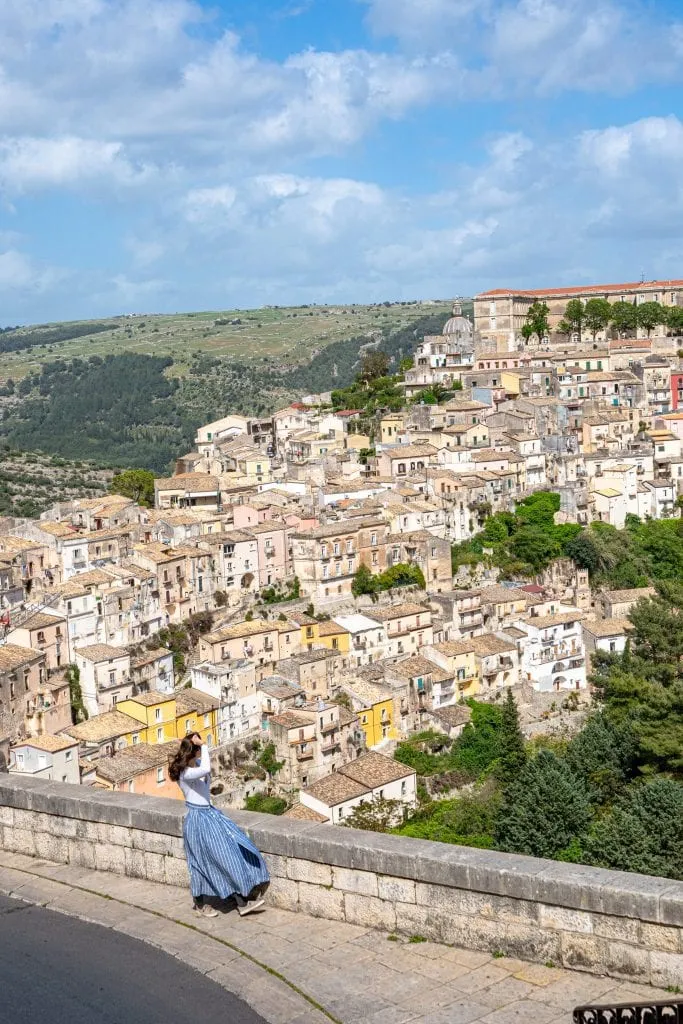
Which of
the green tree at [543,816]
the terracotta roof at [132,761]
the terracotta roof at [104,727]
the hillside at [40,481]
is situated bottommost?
the terracotta roof at [132,761]

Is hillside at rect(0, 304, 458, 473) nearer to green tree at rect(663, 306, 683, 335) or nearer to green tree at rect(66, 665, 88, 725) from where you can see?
green tree at rect(663, 306, 683, 335)

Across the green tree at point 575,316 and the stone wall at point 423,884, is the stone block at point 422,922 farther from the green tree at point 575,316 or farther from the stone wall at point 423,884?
the green tree at point 575,316

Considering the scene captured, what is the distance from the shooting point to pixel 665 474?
57.2 metres

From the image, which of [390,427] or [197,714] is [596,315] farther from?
[197,714]

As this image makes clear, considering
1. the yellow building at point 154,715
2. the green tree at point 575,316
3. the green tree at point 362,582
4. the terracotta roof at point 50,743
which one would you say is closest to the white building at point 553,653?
the green tree at point 362,582

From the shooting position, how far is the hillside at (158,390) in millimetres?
117312

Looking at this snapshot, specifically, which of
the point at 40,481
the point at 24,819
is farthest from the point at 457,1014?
the point at 40,481

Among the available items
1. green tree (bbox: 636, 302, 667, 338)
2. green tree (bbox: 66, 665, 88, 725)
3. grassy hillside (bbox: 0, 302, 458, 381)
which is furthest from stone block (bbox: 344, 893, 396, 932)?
grassy hillside (bbox: 0, 302, 458, 381)

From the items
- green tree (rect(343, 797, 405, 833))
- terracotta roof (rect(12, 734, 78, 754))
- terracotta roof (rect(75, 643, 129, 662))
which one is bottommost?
green tree (rect(343, 797, 405, 833))

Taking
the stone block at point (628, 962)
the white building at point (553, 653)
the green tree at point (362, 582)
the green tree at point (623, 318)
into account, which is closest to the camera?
the stone block at point (628, 962)

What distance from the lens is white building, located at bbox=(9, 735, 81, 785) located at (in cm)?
3306

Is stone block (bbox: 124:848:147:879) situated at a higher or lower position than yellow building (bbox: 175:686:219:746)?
higher

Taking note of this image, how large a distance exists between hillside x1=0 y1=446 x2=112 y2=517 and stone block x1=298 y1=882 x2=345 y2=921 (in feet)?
198

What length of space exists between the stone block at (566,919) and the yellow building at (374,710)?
110ft
